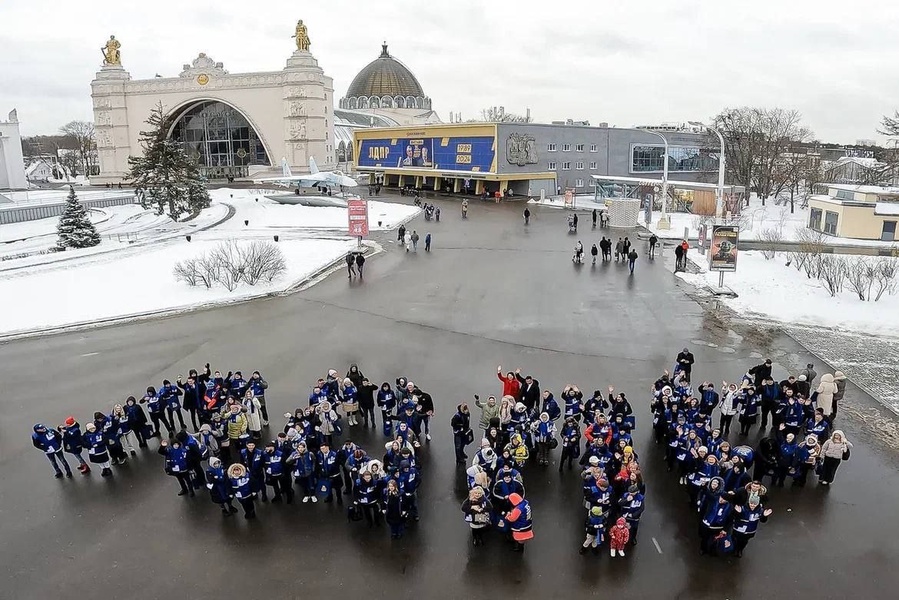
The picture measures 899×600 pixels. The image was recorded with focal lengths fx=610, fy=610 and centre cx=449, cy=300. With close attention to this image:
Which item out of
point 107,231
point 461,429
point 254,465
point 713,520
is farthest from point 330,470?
point 107,231

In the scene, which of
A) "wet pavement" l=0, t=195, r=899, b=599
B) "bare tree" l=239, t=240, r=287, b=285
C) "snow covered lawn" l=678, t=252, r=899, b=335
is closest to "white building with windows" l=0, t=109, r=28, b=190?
"bare tree" l=239, t=240, r=287, b=285

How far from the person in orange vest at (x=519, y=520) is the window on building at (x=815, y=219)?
3762 cm

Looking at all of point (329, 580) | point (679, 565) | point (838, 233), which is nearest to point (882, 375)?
point (679, 565)

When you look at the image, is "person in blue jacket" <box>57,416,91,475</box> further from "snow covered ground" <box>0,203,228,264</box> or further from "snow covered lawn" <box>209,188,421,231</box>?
"snow covered lawn" <box>209,188,421,231</box>

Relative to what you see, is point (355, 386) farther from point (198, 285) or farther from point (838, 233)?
point (838, 233)

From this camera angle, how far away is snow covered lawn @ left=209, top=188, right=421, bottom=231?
40.7 m

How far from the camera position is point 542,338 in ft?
56.9

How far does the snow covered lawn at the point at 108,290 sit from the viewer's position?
20.4 meters

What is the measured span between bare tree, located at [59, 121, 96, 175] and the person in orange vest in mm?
108408

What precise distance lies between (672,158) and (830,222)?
2978cm

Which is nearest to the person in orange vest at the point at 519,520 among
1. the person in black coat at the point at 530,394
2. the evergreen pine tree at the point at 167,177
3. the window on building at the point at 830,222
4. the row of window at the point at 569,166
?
the person in black coat at the point at 530,394

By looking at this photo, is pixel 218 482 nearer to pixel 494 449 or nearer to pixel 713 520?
pixel 494 449

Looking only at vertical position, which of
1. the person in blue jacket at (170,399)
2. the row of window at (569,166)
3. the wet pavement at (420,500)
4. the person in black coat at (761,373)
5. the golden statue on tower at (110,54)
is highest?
the golden statue on tower at (110,54)

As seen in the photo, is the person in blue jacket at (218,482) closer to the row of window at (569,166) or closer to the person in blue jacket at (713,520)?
the person in blue jacket at (713,520)
